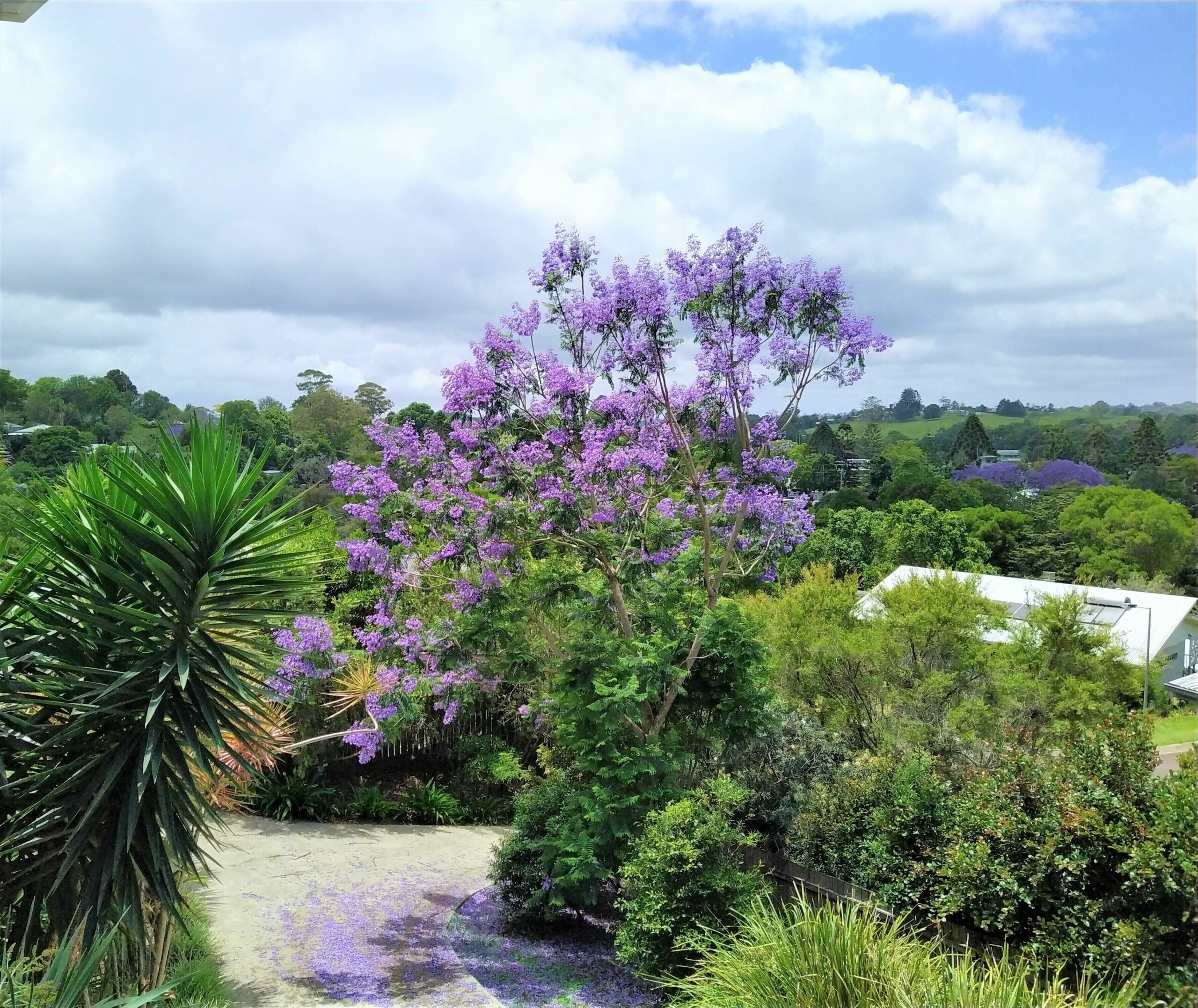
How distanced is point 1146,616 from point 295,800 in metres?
23.6

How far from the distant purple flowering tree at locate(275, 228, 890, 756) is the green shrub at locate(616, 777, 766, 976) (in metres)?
1.25

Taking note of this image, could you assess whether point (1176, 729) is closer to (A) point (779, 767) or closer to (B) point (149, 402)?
(A) point (779, 767)

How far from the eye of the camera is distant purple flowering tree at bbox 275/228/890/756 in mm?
7562

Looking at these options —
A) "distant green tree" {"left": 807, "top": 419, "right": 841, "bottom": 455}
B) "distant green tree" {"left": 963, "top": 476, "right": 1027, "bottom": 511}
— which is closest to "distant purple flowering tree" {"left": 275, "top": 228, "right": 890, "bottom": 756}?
"distant green tree" {"left": 807, "top": 419, "right": 841, "bottom": 455}

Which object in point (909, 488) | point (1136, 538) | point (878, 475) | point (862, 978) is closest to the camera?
point (862, 978)

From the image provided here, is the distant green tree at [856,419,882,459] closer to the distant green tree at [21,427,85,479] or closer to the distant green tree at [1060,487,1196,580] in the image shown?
the distant green tree at [1060,487,1196,580]

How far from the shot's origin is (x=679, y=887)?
19.8 ft

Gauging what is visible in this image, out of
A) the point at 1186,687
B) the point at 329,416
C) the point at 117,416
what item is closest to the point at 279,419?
the point at 329,416

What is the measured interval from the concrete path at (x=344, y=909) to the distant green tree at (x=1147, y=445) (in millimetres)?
54516

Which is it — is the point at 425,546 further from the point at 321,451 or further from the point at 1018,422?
the point at 1018,422

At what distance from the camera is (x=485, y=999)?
6289 mm

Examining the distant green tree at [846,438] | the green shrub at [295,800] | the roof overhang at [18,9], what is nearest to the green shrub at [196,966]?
the green shrub at [295,800]

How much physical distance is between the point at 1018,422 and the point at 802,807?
107m

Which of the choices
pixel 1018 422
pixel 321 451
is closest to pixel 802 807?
pixel 321 451
